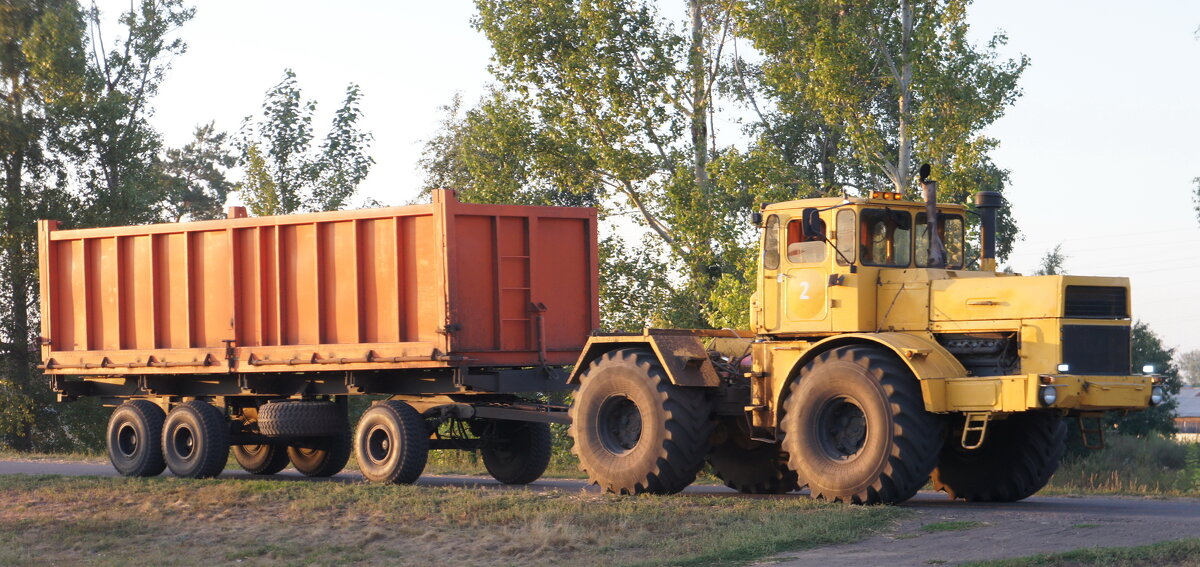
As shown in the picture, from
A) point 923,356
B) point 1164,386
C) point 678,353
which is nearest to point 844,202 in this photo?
point 923,356

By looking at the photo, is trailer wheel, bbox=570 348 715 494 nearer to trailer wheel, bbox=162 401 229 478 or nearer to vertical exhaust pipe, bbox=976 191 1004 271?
vertical exhaust pipe, bbox=976 191 1004 271

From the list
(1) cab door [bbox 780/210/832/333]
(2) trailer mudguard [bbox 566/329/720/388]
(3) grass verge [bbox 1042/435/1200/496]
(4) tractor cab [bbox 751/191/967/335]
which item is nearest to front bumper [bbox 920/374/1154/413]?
(4) tractor cab [bbox 751/191/967/335]

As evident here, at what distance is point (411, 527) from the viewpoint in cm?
1400

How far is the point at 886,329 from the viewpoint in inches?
581

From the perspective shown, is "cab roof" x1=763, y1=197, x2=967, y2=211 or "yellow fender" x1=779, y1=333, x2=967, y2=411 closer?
"yellow fender" x1=779, y1=333, x2=967, y2=411

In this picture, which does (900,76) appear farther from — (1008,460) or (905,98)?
(1008,460)

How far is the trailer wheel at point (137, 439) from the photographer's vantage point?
65.5 feet

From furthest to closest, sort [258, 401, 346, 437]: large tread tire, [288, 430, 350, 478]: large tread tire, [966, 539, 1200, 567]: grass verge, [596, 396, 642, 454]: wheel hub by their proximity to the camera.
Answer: [288, 430, 350, 478]: large tread tire
[258, 401, 346, 437]: large tread tire
[596, 396, 642, 454]: wheel hub
[966, 539, 1200, 567]: grass verge

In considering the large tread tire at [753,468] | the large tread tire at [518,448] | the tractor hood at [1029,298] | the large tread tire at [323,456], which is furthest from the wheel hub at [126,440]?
the tractor hood at [1029,298]

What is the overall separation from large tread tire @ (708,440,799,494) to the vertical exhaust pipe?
3.21 m

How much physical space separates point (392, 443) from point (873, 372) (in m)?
6.50

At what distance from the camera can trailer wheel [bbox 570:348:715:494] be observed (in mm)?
15359

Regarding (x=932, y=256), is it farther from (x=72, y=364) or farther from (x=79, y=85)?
(x=79, y=85)

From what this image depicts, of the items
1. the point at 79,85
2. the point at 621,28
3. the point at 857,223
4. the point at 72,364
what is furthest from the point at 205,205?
the point at 857,223
